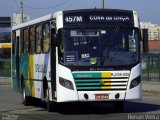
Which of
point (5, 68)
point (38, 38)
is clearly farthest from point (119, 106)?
point (5, 68)

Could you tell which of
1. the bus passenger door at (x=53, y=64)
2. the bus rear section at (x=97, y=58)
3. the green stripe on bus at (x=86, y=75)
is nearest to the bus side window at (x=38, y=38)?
the bus passenger door at (x=53, y=64)

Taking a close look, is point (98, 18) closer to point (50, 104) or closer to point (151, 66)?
point (50, 104)

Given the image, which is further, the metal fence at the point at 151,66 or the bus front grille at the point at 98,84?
the metal fence at the point at 151,66

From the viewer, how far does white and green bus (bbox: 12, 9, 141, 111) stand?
16.9 m

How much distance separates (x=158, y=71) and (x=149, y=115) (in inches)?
916

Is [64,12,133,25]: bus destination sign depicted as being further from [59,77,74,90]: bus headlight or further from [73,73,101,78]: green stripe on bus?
[59,77,74,90]: bus headlight

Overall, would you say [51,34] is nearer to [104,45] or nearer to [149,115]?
[104,45]

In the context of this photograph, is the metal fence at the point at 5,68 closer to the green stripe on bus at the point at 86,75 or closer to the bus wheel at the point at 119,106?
the bus wheel at the point at 119,106

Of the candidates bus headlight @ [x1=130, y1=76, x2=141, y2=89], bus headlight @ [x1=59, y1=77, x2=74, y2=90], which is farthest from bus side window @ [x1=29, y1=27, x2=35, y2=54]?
bus headlight @ [x1=130, y1=76, x2=141, y2=89]

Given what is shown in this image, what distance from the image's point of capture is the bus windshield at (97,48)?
17.0 meters

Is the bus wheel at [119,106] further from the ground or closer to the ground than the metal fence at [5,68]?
further from the ground

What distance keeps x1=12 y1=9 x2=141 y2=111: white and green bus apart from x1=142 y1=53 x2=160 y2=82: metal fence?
2215cm

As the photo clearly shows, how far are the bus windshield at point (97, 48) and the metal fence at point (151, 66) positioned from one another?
74.4 ft

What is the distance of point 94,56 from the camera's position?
56.0 ft
